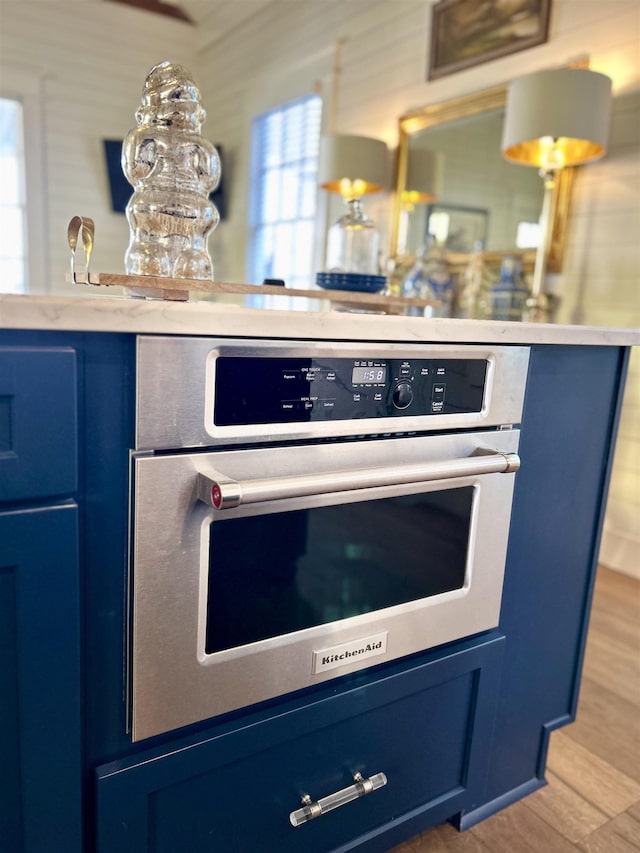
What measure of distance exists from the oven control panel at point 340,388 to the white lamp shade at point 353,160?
8.61 ft

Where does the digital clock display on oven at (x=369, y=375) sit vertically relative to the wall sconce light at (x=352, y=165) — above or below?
below

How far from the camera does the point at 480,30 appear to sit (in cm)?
304

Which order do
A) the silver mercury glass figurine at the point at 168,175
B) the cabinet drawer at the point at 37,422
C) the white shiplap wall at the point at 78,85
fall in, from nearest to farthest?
the cabinet drawer at the point at 37,422 < the silver mercury glass figurine at the point at 168,175 < the white shiplap wall at the point at 78,85

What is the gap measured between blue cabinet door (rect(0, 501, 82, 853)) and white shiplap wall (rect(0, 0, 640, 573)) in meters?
2.43

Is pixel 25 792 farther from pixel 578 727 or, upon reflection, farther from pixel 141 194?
pixel 578 727

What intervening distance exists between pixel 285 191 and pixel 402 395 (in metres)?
3.95

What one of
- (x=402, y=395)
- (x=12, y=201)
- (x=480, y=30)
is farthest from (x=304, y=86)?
(x=402, y=395)

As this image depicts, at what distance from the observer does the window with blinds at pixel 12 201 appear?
4.57 metres

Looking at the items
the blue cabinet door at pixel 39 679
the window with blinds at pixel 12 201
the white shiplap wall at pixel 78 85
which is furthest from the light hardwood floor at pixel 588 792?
the window with blinds at pixel 12 201

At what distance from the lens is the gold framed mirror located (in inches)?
114

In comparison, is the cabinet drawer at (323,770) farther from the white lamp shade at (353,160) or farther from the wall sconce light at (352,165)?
the white lamp shade at (353,160)

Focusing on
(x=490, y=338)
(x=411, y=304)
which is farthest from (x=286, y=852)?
(x=411, y=304)

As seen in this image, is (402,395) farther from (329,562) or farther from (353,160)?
(353,160)

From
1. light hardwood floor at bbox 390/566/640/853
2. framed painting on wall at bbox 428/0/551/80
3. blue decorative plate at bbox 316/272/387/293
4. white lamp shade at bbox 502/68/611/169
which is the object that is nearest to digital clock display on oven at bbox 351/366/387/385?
blue decorative plate at bbox 316/272/387/293
